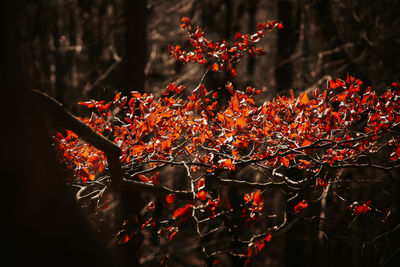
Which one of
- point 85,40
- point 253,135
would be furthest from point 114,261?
point 85,40

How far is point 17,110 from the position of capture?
58.0 inches

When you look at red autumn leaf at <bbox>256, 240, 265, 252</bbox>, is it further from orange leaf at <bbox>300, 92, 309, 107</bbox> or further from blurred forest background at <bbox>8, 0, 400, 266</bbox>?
orange leaf at <bbox>300, 92, 309, 107</bbox>

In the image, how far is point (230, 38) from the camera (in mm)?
10648

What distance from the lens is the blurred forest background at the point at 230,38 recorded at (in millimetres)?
7039

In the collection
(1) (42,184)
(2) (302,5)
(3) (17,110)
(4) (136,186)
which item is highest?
(2) (302,5)

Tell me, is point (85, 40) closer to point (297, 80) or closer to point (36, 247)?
point (297, 80)

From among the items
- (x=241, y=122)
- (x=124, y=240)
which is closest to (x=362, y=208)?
(x=241, y=122)

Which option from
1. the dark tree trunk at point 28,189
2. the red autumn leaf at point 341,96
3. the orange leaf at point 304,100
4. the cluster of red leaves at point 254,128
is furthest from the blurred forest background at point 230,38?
the dark tree trunk at point 28,189

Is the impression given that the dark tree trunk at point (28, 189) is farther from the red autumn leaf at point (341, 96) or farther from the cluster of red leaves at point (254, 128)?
the red autumn leaf at point (341, 96)

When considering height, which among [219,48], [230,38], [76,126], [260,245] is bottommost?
[260,245]

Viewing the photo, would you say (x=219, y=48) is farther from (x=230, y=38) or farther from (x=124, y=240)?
(x=230, y=38)

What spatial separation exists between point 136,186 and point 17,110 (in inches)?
62.3

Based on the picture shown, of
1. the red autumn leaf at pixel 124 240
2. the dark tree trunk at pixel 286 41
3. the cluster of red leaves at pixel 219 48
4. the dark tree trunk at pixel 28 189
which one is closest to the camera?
the dark tree trunk at pixel 28 189

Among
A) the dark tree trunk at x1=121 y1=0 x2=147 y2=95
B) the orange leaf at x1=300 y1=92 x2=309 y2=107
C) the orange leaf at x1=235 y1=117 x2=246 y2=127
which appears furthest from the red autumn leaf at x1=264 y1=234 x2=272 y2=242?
the dark tree trunk at x1=121 y1=0 x2=147 y2=95
